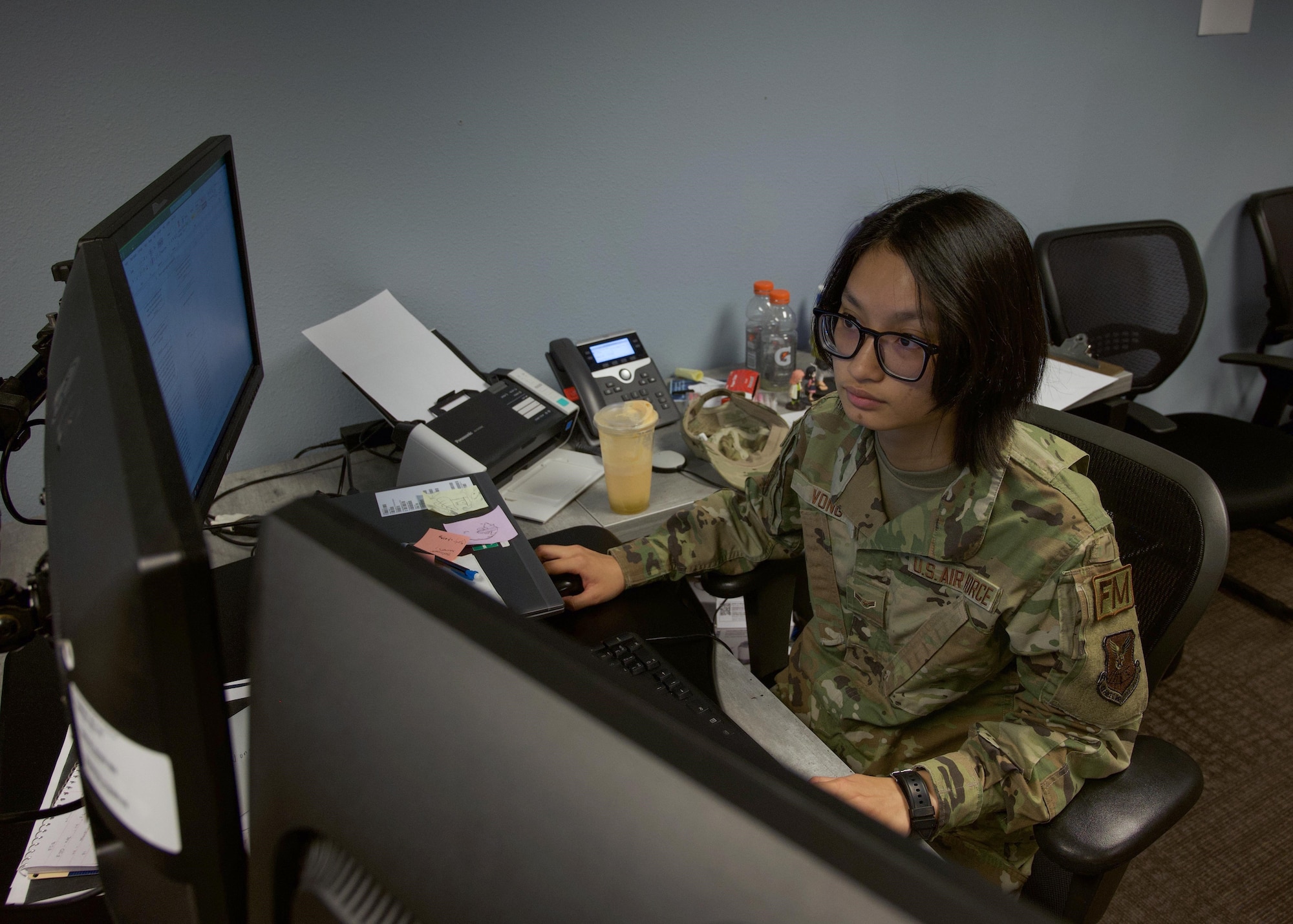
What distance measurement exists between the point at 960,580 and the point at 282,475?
1.22m

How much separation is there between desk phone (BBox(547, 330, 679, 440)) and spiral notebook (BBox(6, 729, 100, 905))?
1.01 m

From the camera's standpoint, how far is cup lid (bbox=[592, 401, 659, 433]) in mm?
1245

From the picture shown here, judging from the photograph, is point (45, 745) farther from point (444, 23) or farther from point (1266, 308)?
point (1266, 308)

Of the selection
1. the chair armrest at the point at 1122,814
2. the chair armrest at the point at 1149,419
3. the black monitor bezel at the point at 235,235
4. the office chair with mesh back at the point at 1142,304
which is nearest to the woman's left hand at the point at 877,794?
the chair armrest at the point at 1122,814

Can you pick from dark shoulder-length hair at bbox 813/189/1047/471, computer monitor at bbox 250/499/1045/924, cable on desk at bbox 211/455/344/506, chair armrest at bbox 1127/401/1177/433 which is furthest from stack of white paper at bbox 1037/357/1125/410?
computer monitor at bbox 250/499/1045/924

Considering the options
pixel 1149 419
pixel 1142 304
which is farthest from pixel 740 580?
pixel 1142 304

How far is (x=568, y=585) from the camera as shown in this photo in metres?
1.03

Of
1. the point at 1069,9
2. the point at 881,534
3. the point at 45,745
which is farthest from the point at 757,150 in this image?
the point at 45,745

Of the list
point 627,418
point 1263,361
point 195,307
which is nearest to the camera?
point 195,307

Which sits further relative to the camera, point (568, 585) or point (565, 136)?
point (565, 136)

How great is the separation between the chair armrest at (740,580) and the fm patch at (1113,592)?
45 cm

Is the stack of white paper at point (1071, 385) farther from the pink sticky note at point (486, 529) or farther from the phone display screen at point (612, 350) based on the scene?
the pink sticky note at point (486, 529)

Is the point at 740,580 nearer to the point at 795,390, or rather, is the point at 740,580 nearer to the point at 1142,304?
the point at 795,390

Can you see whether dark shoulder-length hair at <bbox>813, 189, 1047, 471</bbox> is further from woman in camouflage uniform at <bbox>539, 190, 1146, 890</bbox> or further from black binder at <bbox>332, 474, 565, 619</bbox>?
black binder at <bbox>332, 474, 565, 619</bbox>
